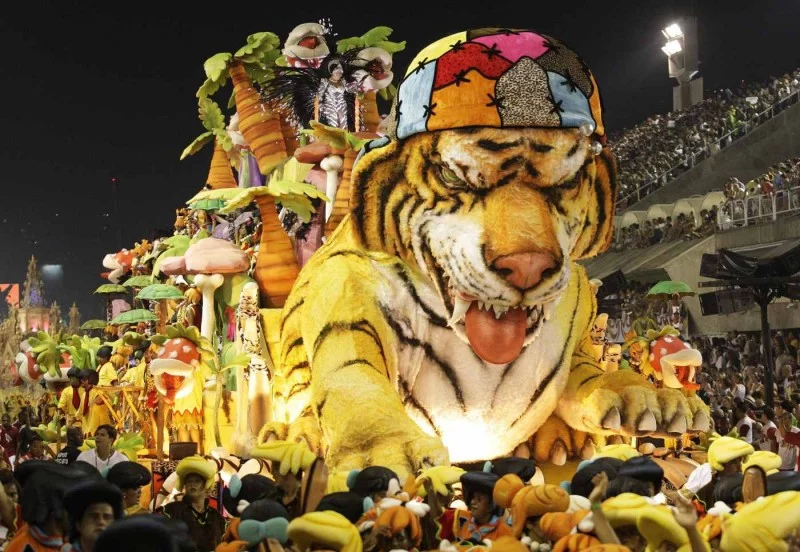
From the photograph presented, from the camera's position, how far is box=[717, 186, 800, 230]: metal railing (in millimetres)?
12992

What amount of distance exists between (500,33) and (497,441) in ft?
5.69

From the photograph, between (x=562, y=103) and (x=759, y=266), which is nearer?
(x=562, y=103)

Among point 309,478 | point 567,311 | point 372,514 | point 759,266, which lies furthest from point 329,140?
point 759,266

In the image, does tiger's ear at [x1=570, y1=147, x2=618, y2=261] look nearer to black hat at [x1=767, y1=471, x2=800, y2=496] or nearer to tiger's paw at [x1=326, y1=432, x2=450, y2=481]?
tiger's paw at [x1=326, y1=432, x2=450, y2=481]

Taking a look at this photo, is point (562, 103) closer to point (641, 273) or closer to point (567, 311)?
point (567, 311)

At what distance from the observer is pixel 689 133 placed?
1995cm

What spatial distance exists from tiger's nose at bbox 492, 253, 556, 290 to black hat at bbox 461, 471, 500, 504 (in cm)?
88

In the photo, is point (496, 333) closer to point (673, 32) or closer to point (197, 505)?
point (197, 505)

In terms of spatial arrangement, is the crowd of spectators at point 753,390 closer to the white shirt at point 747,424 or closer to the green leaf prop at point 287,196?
the white shirt at point 747,424

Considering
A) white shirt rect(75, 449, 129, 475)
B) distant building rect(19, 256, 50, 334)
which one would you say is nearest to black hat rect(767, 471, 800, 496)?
white shirt rect(75, 449, 129, 475)

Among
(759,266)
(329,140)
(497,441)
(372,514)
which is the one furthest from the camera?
(759,266)

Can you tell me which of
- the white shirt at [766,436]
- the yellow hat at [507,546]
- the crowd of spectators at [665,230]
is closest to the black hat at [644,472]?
the yellow hat at [507,546]

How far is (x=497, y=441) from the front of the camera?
4797mm

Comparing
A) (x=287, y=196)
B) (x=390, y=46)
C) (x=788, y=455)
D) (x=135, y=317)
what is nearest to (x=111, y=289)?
(x=135, y=317)
